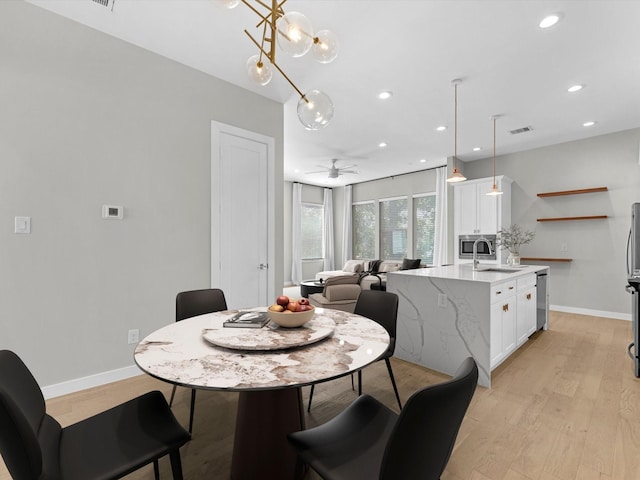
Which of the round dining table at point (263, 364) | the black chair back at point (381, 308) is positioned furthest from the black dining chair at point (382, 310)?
the round dining table at point (263, 364)

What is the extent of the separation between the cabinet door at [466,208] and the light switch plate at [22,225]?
6257 mm

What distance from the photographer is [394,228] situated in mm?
8453

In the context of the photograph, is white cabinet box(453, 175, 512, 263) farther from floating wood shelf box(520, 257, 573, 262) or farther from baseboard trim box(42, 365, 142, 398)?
baseboard trim box(42, 365, 142, 398)

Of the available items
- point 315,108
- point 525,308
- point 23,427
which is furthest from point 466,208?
point 23,427

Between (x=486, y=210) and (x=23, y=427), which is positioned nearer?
(x=23, y=427)

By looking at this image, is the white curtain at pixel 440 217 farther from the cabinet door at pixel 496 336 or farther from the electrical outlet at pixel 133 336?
the electrical outlet at pixel 133 336

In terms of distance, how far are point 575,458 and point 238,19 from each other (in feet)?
12.3

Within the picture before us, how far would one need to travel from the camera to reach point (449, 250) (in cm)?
668

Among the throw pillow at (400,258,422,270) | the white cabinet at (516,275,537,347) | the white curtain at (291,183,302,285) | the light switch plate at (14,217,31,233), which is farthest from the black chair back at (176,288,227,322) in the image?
the white curtain at (291,183,302,285)

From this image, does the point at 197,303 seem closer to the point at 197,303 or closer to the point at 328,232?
the point at 197,303

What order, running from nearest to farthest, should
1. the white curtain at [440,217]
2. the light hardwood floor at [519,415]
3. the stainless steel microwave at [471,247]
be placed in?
the light hardwood floor at [519,415]
the stainless steel microwave at [471,247]
the white curtain at [440,217]

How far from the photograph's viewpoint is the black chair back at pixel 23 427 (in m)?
0.81

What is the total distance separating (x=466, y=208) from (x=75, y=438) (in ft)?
20.7

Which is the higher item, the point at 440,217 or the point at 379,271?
the point at 440,217
